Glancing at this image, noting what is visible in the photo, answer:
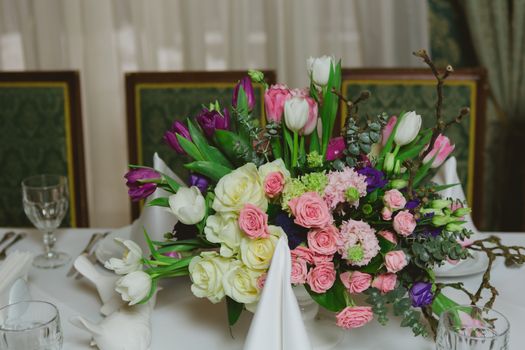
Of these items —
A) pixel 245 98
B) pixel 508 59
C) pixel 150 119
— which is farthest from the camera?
pixel 508 59

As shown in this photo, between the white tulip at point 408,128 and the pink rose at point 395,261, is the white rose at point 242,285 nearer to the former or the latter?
the pink rose at point 395,261

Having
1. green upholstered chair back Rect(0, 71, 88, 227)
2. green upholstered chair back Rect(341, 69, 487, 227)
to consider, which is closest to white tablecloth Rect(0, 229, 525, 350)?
green upholstered chair back Rect(341, 69, 487, 227)

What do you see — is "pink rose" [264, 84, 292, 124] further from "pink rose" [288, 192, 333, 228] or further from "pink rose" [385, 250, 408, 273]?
"pink rose" [385, 250, 408, 273]

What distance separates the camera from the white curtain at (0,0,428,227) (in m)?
2.85

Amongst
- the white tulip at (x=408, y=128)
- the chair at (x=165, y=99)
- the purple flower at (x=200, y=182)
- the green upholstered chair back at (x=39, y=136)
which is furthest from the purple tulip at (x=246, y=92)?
the green upholstered chair back at (x=39, y=136)

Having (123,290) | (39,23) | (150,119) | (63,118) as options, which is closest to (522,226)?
(150,119)

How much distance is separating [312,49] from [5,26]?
1195 millimetres

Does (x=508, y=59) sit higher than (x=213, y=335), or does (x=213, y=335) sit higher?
(x=508, y=59)

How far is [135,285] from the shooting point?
104 centimetres

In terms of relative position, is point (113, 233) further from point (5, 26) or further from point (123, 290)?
point (5, 26)

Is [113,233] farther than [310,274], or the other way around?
[113,233]

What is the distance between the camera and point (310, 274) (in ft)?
3.36

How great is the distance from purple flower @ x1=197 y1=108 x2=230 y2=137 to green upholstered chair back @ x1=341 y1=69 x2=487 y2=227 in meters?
0.95

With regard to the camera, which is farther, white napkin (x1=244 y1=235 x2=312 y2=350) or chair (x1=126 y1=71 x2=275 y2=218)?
chair (x1=126 y1=71 x2=275 y2=218)
